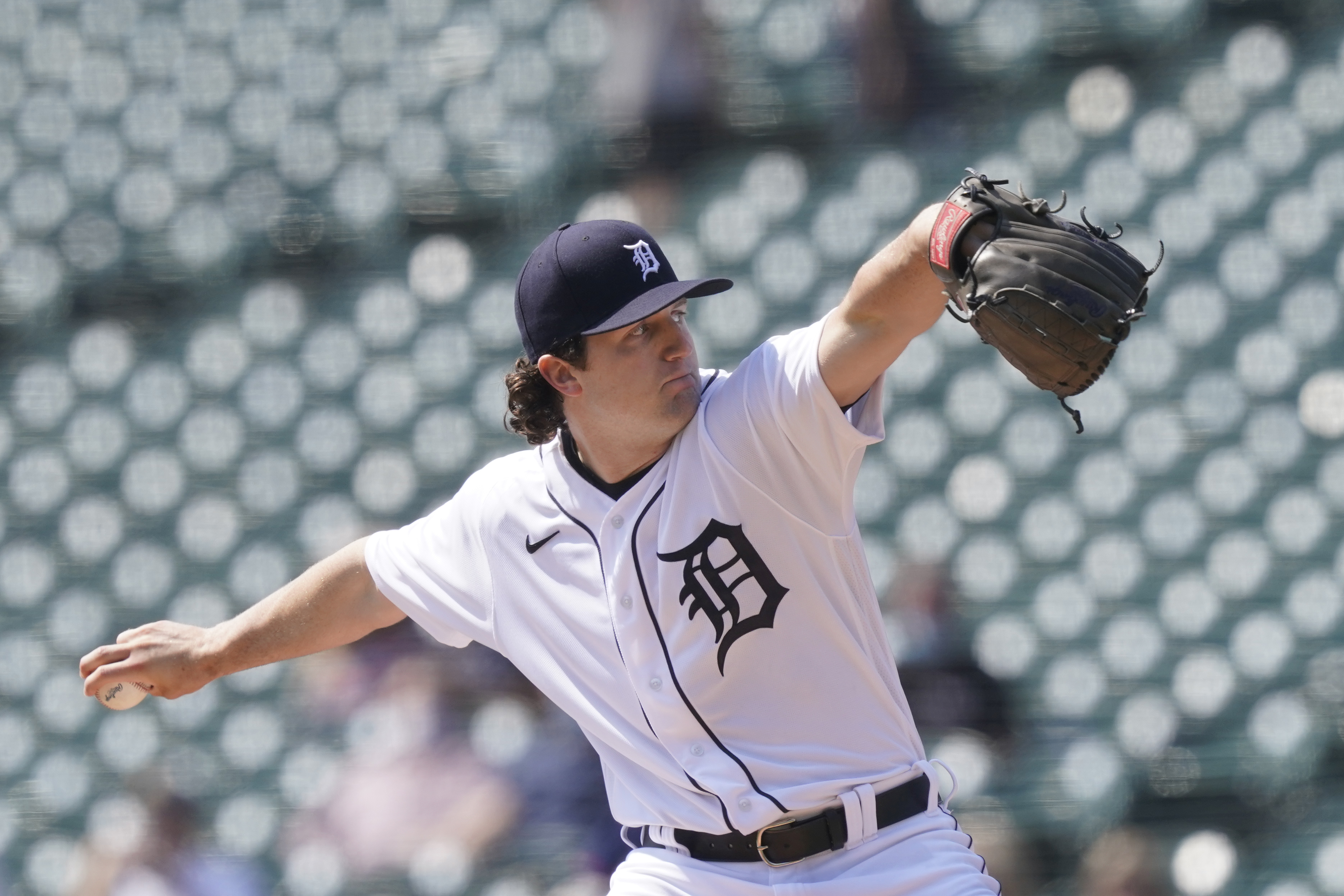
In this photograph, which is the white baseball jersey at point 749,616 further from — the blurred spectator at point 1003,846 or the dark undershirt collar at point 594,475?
the blurred spectator at point 1003,846

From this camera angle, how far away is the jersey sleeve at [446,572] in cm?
234

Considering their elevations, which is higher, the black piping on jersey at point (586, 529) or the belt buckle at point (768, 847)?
the black piping on jersey at point (586, 529)

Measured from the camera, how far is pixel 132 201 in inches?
149

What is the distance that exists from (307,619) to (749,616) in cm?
82

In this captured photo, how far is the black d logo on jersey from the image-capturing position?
78.6 inches

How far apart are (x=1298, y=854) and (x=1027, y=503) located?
1.00 metres

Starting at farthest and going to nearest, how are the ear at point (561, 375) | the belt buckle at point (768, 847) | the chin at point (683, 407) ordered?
the ear at point (561, 375) → the chin at point (683, 407) → the belt buckle at point (768, 847)

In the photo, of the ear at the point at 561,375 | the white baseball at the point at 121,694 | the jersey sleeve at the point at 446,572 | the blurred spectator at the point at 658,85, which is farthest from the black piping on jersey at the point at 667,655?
the blurred spectator at the point at 658,85

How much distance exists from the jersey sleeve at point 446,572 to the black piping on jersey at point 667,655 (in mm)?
348

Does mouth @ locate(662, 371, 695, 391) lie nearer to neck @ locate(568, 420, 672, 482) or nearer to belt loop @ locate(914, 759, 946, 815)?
neck @ locate(568, 420, 672, 482)

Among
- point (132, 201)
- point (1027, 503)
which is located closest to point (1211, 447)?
point (1027, 503)

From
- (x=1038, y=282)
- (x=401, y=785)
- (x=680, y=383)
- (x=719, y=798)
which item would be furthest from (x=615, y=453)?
(x=401, y=785)

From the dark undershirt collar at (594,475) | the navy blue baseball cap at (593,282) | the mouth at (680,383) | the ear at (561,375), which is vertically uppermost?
the navy blue baseball cap at (593,282)

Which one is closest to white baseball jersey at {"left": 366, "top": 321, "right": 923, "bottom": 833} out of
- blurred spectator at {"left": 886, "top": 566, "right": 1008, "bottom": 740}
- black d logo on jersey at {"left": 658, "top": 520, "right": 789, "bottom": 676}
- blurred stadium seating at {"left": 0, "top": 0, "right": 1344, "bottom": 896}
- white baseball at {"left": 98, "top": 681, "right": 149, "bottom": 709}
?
black d logo on jersey at {"left": 658, "top": 520, "right": 789, "bottom": 676}
